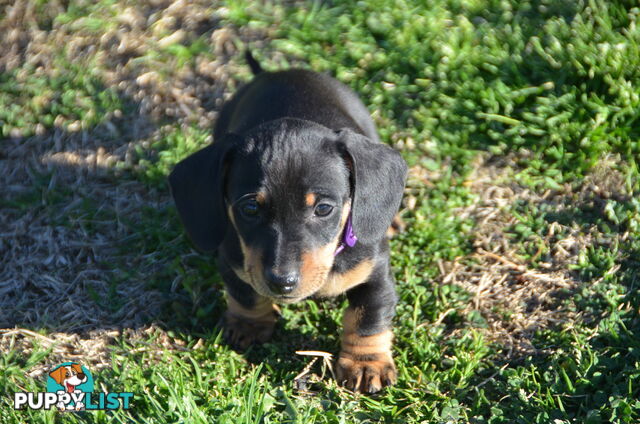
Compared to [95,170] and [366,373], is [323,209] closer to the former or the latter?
[366,373]

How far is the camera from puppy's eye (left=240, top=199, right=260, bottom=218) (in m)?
3.49

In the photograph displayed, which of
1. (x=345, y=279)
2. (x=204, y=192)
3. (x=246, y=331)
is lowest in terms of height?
(x=246, y=331)

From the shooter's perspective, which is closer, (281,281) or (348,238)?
(281,281)

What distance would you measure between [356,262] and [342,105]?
137cm

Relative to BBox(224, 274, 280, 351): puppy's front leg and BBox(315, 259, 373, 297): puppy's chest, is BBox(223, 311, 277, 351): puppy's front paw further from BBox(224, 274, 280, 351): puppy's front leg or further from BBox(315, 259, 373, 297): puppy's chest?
BBox(315, 259, 373, 297): puppy's chest

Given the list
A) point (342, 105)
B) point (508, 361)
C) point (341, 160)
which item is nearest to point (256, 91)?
point (342, 105)

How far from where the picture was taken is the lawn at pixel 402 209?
386cm

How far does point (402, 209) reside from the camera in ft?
16.5

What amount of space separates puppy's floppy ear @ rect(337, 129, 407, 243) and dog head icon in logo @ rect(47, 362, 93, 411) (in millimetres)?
1556

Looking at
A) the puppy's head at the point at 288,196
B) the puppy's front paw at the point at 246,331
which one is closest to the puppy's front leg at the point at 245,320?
the puppy's front paw at the point at 246,331

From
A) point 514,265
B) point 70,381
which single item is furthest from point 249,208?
point 514,265

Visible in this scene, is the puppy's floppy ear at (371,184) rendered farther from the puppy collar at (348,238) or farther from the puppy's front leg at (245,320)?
the puppy's front leg at (245,320)

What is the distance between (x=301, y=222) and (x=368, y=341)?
0.87 metres

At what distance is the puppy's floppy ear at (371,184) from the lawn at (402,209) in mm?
858
